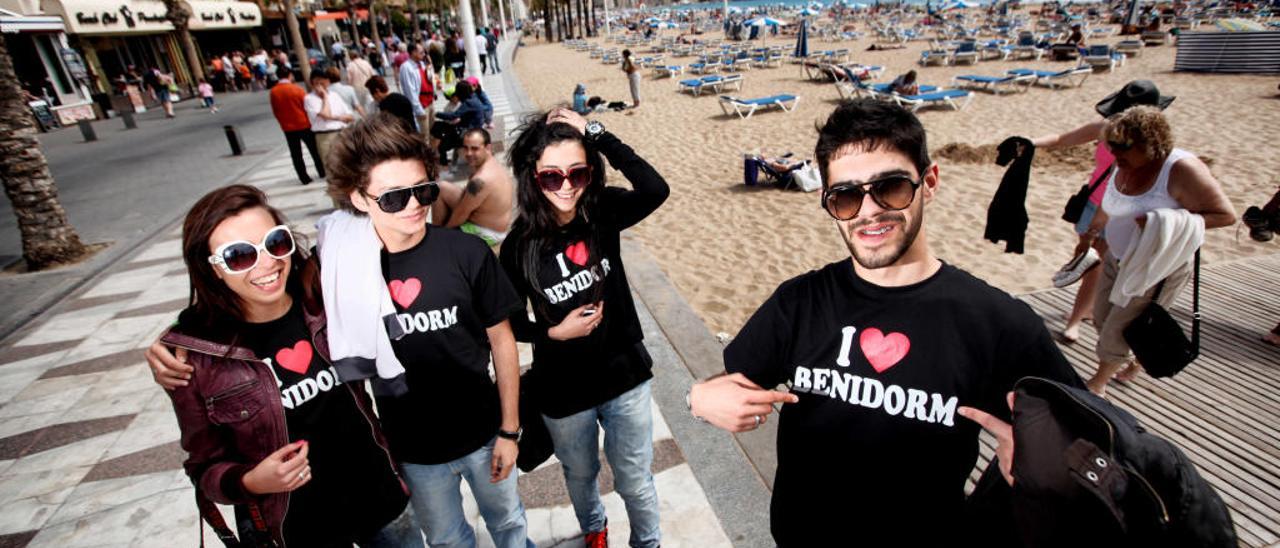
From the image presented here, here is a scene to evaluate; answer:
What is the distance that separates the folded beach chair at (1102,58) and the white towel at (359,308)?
22.6 m

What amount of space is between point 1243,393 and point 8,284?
1249cm

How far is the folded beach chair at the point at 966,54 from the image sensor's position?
824 inches

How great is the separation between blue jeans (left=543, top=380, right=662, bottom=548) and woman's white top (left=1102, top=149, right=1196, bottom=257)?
310cm

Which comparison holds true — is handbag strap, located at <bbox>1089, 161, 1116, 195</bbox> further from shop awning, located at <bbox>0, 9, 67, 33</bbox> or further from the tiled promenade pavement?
shop awning, located at <bbox>0, 9, 67, 33</bbox>

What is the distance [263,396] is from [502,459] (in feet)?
2.86

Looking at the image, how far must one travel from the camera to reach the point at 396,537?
231 centimetres

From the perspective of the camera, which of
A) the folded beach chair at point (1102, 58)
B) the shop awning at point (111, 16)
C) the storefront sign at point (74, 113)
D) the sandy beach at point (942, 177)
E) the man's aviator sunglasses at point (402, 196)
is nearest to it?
the man's aviator sunglasses at point (402, 196)

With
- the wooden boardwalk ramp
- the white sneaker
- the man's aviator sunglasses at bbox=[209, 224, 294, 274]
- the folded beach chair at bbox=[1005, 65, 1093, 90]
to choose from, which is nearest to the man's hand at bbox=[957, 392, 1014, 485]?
the man's aviator sunglasses at bbox=[209, 224, 294, 274]

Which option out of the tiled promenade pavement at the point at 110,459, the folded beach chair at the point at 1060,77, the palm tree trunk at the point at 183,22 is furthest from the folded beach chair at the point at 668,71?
the tiled promenade pavement at the point at 110,459

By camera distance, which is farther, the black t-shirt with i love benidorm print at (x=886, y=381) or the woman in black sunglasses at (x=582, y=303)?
the woman in black sunglasses at (x=582, y=303)

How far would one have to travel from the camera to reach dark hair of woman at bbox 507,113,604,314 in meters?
2.28

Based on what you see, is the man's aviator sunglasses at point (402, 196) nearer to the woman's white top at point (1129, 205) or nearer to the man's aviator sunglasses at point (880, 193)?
the man's aviator sunglasses at point (880, 193)

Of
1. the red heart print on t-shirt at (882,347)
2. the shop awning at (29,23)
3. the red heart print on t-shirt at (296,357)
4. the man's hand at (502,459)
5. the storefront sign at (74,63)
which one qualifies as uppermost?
the shop awning at (29,23)

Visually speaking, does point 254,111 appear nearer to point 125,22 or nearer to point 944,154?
point 125,22
